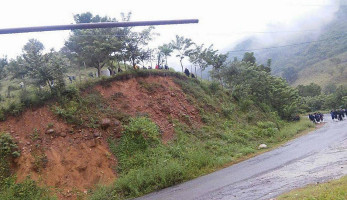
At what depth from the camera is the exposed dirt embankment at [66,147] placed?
17.1 meters

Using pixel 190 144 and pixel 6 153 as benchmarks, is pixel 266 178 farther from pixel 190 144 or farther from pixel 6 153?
pixel 6 153

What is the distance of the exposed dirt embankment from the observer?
17.1m

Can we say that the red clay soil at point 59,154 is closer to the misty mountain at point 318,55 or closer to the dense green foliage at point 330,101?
the dense green foliage at point 330,101

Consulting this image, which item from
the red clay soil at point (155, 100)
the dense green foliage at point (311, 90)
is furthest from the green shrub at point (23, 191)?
the dense green foliage at point (311, 90)

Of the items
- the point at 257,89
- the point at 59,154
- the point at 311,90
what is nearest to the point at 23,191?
the point at 59,154

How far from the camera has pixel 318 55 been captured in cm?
13475

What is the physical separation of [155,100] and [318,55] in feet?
425

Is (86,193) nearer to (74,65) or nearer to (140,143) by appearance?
(140,143)

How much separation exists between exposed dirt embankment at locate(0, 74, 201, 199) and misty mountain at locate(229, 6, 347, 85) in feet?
204

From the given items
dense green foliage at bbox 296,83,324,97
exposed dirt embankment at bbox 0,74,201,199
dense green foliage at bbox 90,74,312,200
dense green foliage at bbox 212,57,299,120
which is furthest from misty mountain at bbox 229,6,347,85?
exposed dirt embankment at bbox 0,74,201,199

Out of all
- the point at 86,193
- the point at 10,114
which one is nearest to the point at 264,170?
the point at 86,193

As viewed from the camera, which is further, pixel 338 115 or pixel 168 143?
pixel 338 115

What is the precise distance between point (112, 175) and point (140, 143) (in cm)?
332

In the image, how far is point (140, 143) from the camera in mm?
21125
